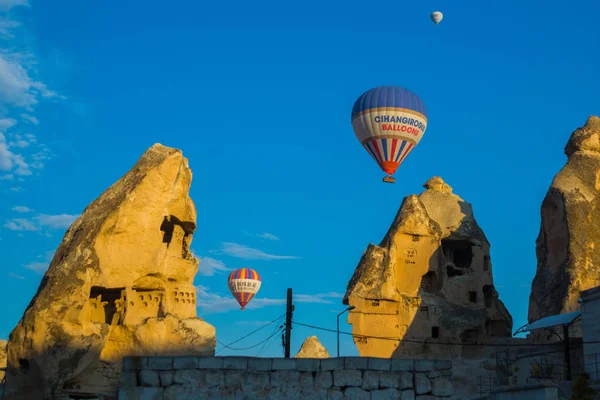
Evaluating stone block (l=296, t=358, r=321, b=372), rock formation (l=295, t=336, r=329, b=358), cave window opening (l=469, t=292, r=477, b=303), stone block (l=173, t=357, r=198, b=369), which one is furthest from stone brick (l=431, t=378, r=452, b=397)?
rock formation (l=295, t=336, r=329, b=358)

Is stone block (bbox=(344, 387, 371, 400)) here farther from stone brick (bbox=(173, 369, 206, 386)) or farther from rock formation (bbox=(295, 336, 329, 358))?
rock formation (bbox=(295, 336, 329, 358))

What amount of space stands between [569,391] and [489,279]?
21.2 metres

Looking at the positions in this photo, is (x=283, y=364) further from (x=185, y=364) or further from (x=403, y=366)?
(x=403, y=366)

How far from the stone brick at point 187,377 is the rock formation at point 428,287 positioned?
29.9 metres

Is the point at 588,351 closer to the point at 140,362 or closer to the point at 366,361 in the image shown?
the point at 366,361

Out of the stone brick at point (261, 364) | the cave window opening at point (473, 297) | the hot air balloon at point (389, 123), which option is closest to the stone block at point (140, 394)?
the stone brick at point (261, 364)

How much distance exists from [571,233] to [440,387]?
27.4m

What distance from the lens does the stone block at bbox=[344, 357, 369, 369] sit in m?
12.9

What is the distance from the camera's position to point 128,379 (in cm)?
1253

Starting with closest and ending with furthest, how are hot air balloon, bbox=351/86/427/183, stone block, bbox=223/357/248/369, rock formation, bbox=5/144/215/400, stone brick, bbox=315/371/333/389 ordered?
stone block, bbox=223/357/248/369
stone brick, bbox=315/371/333/389
rock formation, bbox=5/144/215/400
hot air balloon, bbox=351/86/427/183

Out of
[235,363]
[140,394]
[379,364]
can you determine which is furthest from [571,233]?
[140,394]

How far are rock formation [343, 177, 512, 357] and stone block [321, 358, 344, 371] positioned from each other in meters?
29.4

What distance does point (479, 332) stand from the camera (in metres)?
44.4

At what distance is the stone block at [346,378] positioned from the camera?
42.1ft
